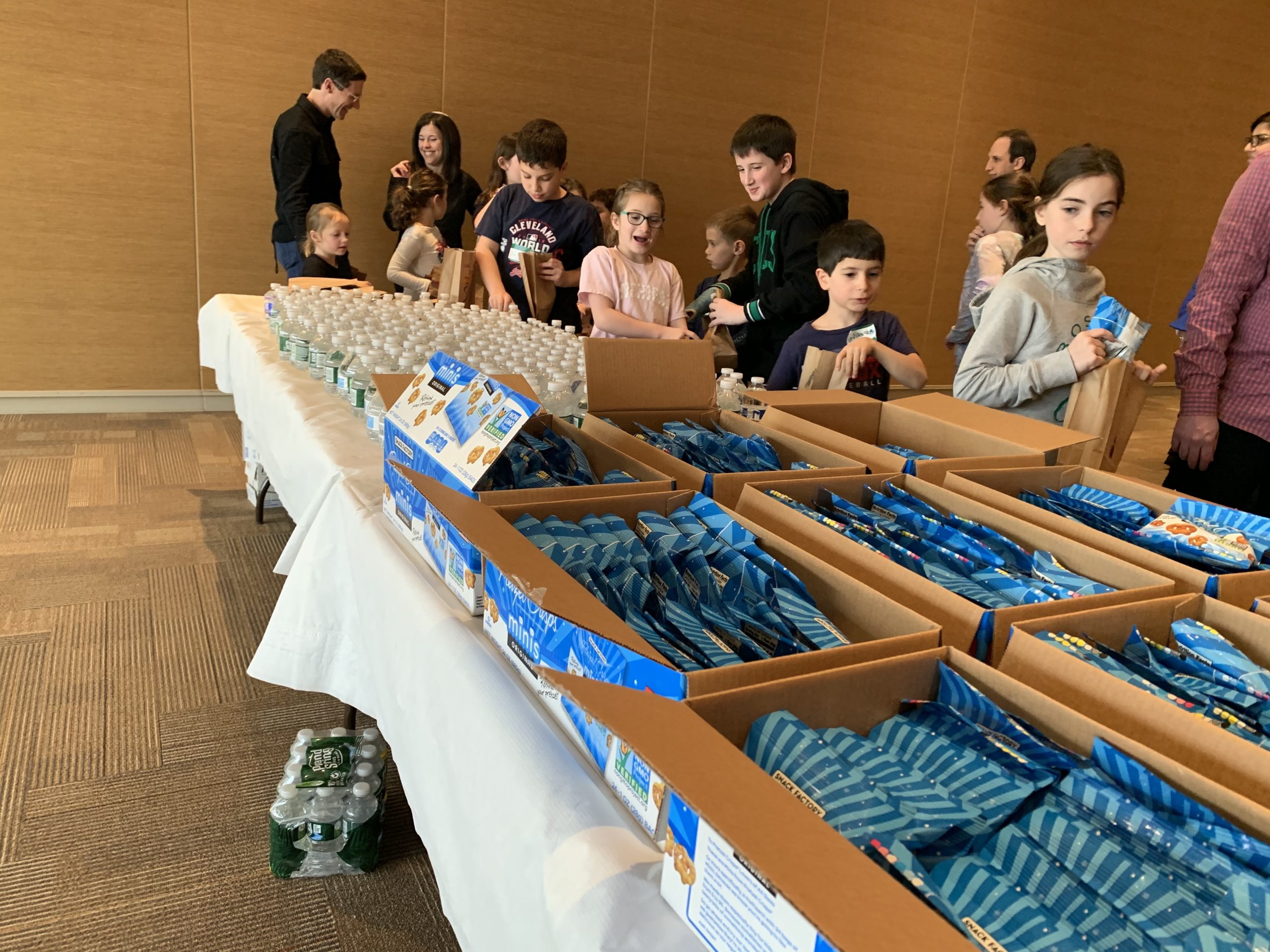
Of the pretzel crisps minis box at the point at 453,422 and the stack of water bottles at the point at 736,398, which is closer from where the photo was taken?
the pretzel crisps minis box at the point at 453,422

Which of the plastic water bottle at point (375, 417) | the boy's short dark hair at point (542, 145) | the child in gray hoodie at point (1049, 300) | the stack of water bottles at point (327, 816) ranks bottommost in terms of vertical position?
the stack of water bottles at point (327, 816)

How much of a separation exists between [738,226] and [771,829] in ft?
9.97

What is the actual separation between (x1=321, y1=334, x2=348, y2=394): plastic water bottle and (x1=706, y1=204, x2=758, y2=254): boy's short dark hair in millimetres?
1880

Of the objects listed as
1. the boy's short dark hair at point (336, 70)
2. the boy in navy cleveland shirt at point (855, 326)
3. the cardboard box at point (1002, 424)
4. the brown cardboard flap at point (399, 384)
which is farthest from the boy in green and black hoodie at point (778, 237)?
the boy's short dark hair at point (336, 70)

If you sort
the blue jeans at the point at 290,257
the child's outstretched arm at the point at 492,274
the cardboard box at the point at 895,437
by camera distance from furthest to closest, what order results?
1. the blue jeans at the point at 290,257
2. the child's outstretched arm at the point at 492,274
3. the cardboard box at the point at 895,437

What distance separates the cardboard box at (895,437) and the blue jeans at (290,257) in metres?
2.78

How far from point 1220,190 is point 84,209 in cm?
823

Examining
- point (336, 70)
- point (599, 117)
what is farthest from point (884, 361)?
point (599, 117)

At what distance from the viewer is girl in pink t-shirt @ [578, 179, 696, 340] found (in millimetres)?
→ 2426

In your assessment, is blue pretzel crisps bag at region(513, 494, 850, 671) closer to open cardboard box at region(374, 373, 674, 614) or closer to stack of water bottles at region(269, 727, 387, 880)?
open cardboard box at region(374, 373, 674, 614)

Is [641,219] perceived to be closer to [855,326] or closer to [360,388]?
[855,326]

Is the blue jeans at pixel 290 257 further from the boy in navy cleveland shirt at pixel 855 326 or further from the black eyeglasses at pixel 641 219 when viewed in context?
the boy in navy cleveland shirt at pixel 855 326

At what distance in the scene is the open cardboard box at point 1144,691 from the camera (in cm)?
59

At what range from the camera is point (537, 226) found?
9.91 feet
